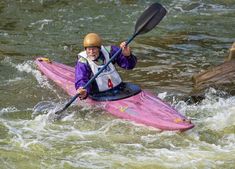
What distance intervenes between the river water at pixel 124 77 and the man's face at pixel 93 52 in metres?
0.72

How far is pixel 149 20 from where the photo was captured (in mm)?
7312

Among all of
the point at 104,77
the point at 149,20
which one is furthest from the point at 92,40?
the point at 149,20

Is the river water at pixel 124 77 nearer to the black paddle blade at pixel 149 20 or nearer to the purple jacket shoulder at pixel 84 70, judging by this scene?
the purple jacket shoulder at pixel 84 70

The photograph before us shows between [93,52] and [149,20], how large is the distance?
1.07 meters

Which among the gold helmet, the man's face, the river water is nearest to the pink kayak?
the river water

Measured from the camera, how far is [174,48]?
10.7 m

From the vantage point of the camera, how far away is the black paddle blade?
7293mm

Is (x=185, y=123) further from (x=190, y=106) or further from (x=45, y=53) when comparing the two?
(x=45, y=53)

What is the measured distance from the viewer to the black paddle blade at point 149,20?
7.29m

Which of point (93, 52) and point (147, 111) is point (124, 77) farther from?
point (147, 111)

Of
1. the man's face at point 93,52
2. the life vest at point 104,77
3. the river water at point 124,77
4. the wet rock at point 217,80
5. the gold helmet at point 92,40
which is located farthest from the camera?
the wet rock at point 217,80

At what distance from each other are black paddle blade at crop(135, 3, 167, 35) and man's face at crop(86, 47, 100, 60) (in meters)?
0.76

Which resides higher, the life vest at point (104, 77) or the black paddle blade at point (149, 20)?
the black paddle blade at point (149, 20)

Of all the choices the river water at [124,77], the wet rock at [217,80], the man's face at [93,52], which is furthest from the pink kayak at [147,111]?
the wet rock at [217,80]
